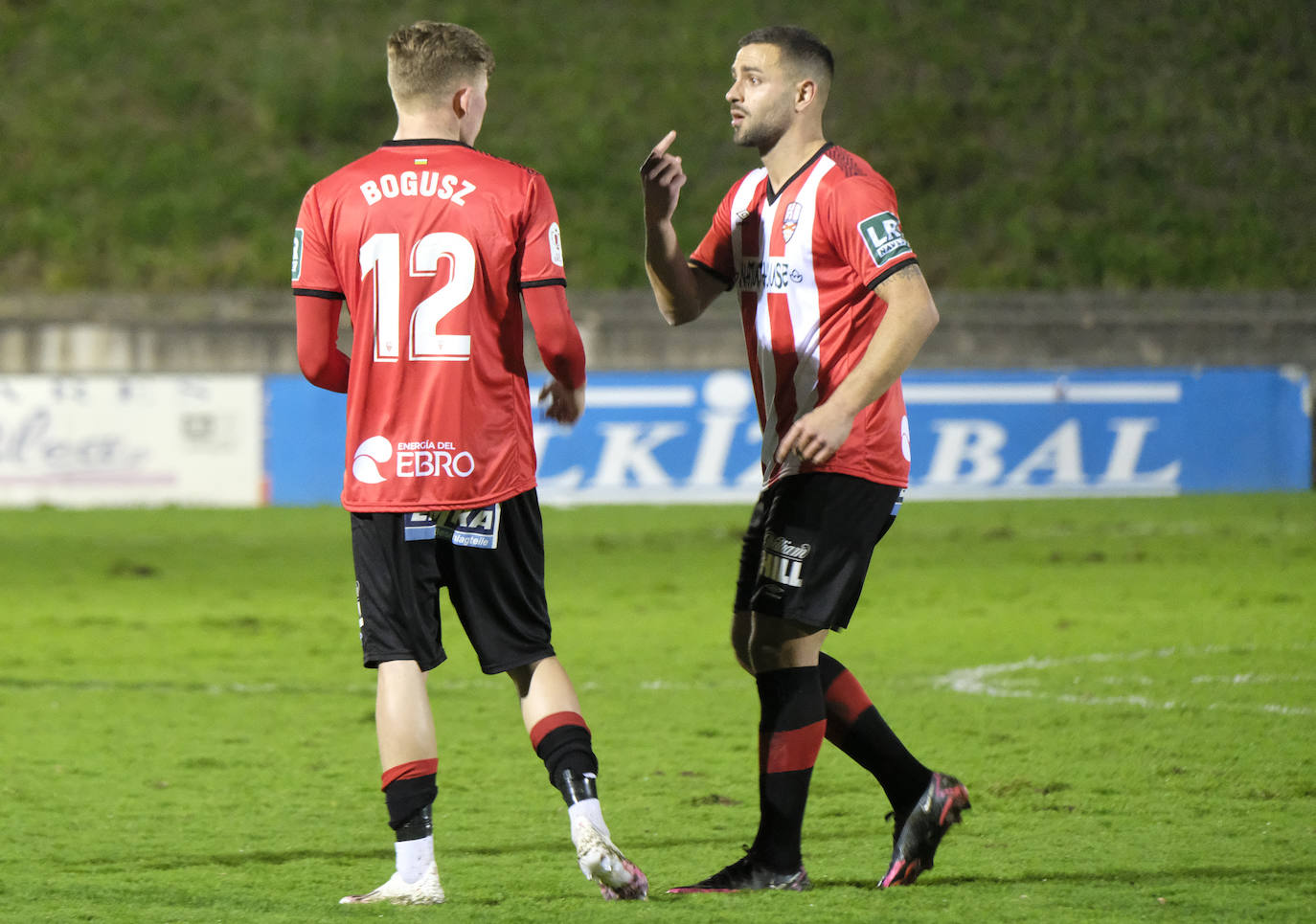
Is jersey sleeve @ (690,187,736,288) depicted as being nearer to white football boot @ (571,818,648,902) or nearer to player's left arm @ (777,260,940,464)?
player's left arm @ (777,260,940,464)

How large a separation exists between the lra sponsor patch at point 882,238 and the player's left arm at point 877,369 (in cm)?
4

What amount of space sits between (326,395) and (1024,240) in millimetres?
10967

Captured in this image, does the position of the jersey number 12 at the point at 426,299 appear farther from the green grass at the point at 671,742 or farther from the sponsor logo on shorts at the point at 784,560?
the green grass at the point at 671,742

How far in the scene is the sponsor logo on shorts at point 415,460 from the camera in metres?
3.28

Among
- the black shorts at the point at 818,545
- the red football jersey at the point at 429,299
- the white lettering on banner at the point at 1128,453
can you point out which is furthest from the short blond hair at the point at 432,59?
the white lettering on banner at the point at 1128,453

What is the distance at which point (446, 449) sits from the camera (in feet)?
10.8

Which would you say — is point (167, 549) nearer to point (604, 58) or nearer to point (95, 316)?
point (95, 316)

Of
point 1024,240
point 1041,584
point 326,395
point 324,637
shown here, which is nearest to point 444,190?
point 324,637

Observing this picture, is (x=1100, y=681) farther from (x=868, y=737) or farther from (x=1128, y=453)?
(x=1128, y=453)

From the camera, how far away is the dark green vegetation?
21.6 meters

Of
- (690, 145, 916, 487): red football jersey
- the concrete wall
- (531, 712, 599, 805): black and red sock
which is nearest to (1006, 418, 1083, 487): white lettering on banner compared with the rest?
the concrete wall

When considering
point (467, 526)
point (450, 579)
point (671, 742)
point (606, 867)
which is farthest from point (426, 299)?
point (671, 742)

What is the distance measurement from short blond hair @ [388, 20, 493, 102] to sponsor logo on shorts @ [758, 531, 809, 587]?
46.0 inches

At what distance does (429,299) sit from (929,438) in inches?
474
